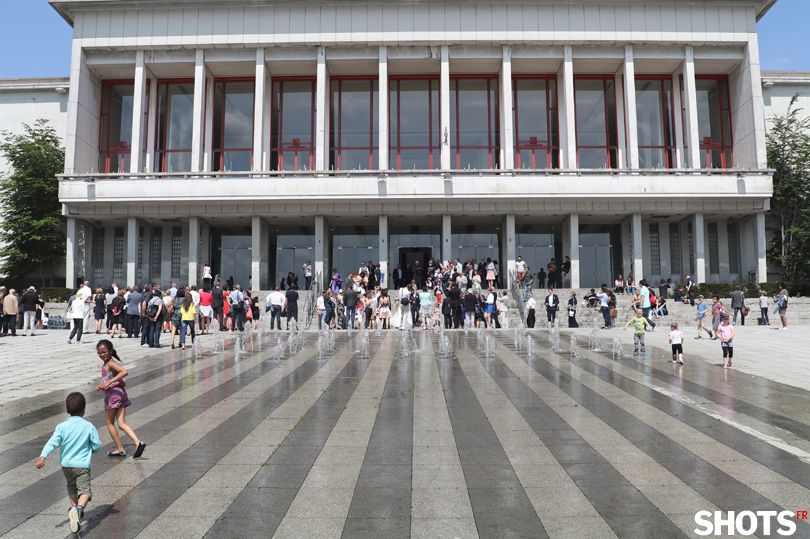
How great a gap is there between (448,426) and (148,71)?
36529 millimetres

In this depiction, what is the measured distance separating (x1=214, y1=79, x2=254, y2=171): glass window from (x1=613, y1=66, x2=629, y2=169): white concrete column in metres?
23.0

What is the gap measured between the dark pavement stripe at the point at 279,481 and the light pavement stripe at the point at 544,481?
2.31 metres

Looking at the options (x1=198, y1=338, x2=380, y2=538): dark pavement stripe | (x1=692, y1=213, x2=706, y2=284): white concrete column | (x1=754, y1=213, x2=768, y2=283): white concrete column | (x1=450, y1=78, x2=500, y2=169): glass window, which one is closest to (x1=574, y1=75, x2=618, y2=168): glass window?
(x1=450, y1=78, x2=500, y2=169): glass window

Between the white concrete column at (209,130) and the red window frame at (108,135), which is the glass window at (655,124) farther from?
the red window frame at (108,135)

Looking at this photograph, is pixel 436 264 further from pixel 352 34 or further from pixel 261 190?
pixel 352 34

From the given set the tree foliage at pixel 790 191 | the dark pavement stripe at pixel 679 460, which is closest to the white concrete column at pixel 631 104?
the tree foliage at pixel 790 191

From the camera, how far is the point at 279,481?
6.25m

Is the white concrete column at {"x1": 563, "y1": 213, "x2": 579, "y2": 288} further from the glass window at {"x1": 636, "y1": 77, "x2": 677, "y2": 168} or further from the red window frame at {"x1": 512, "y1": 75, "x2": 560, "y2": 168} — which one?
the glass window at {"x1": 636, "y1": 77, "x2": 677, "y2": 168}

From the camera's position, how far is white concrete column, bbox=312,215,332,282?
36025 millimetres

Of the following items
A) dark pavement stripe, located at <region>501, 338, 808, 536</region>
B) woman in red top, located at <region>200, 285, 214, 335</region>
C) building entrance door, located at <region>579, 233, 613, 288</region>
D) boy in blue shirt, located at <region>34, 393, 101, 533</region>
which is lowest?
dark pavement stripe, located at <region>501, 338, 808, 536</region>

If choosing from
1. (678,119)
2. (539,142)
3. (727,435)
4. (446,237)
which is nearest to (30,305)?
(446,237)

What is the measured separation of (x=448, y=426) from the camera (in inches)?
337

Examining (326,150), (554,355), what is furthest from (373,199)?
(554,355)

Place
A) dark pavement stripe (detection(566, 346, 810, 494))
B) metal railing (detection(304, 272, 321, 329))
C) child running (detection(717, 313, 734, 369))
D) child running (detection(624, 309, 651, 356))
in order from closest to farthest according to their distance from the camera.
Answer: dark pavement stripe (detection(566, 346, 810, 494)) → child running (detection(717, 313, 734, 369)) → child running (detection(624, 309, 651, 356)) → metal railing (detection(304, 272, 321, 329))
